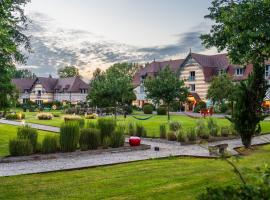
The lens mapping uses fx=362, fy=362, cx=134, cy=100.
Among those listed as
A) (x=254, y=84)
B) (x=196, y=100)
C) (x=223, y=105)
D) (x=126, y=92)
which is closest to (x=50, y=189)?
(x=254, y=84)

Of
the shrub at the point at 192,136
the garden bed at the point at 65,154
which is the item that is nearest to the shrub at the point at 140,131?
the shrub at the point at 192,136

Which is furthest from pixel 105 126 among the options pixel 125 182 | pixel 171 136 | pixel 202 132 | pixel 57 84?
pixel 57 84

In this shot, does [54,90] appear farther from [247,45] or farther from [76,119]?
[247,45]

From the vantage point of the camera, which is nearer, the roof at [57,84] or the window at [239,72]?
the window at [239,72]

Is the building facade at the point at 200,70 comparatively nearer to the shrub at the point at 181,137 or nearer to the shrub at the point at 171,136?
the shrub at the point at 171,136

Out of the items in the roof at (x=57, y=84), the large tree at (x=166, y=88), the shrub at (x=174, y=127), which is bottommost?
the shrub at (x=174, y=127)

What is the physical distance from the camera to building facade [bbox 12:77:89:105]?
100312 mm

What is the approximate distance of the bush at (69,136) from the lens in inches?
661

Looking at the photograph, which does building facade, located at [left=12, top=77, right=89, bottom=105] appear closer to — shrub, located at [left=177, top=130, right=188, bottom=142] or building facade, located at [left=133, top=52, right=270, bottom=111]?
building facade, located at [left=133, top=52, right=270, bottom=111]

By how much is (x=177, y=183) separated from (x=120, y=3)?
19.4m

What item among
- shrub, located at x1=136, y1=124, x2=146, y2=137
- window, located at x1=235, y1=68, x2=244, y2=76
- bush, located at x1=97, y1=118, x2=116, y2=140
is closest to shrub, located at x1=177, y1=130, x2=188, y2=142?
shrub, located at x1=136, y1=124, x2=146, y2=137

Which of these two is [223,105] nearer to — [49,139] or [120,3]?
[120,3]

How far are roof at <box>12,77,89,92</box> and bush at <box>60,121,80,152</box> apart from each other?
274 ft

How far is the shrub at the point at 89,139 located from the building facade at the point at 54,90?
8192cm
